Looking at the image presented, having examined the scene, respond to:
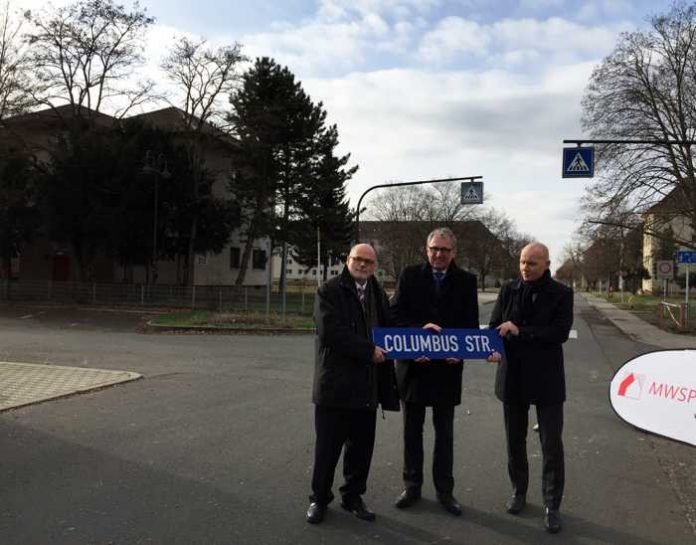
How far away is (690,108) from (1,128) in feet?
113

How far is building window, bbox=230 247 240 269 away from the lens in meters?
49.9

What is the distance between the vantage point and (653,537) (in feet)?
13.2

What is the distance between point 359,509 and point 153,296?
26266mm

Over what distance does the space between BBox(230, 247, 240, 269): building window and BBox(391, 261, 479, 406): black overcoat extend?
46190 mm

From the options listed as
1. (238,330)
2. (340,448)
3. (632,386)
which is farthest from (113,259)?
(340,448)

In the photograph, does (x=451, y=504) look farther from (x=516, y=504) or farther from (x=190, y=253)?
(x=190, y=253)

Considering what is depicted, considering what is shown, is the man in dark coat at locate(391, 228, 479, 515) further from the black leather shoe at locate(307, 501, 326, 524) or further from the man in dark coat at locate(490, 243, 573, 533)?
the black leather shoe at locate(307, 501, 326, 524)

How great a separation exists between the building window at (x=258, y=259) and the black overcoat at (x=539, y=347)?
47.7 metres

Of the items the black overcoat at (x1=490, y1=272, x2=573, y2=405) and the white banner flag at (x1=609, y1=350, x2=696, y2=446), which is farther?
the white banner flag at (x1=609, y1=350, x2=696, y2=446)

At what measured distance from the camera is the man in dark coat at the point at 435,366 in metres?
4.48

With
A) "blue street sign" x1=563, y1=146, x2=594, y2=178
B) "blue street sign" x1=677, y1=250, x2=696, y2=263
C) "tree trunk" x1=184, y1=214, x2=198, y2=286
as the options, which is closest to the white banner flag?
"blue street sign" x1=563, y1=146, x2=594, y2=178

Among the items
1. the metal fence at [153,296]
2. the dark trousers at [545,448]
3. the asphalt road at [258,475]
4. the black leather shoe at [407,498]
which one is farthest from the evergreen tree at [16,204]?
the dark trousers at [545,448]

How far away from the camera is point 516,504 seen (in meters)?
4.43

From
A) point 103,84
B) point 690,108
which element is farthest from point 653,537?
point 103,84
